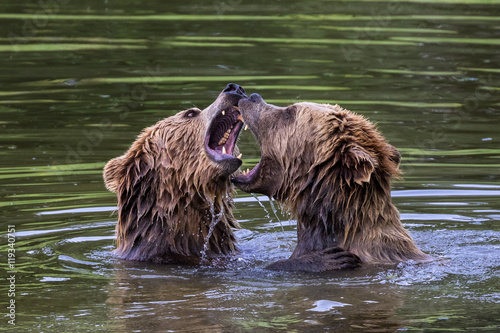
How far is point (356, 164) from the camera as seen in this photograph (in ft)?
26.1

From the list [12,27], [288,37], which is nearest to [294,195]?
[288,37]

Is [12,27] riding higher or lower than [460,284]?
higher

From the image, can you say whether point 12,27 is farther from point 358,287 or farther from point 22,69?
point 358,287

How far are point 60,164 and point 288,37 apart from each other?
9319mm

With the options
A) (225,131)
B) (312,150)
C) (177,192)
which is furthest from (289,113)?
(177,192)

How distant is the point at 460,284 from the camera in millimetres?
7945

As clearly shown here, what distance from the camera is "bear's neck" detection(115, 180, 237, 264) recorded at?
912 cm

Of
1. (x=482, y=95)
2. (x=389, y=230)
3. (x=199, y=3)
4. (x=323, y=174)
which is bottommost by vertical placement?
(x=389, y=230)

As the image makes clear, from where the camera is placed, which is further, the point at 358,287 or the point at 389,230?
the point at 389,230

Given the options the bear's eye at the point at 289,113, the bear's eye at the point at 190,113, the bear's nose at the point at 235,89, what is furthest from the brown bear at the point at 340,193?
the bear's eye at the point at 190,113

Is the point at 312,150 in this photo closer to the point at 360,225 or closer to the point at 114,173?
the point at 360,225

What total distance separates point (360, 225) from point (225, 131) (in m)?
2.04

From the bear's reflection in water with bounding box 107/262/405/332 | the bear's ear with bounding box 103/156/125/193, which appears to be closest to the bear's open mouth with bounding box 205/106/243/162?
the bear's ear with bounding box 103/156/125/193

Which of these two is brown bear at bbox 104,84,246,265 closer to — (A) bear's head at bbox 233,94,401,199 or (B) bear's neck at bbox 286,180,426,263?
(A) bear's head at bbox 233,94,401,199
